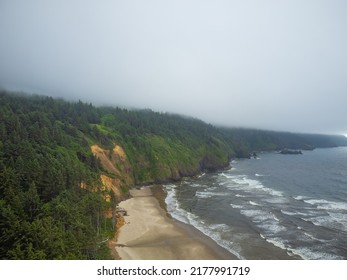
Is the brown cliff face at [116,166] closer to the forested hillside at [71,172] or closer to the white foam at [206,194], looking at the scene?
the forested hillside at [71,172]

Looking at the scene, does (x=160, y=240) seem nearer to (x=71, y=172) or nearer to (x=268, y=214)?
(x=71, y=172)

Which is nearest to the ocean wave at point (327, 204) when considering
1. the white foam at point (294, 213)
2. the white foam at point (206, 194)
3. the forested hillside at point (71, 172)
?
the white foam at point (294, 213)

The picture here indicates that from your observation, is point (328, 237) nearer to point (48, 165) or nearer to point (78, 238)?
point (78, 238)

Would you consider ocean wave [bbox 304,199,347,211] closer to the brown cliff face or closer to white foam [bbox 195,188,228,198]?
white foam [bbox 195,188,228,198]

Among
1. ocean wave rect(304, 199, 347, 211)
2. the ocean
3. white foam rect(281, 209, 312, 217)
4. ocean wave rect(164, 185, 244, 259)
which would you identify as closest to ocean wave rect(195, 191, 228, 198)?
the ocean

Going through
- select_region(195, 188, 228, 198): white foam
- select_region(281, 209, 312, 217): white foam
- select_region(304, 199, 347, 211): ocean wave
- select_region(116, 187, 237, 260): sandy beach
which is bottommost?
select_region(116, 187, 237, 260): sandy beach

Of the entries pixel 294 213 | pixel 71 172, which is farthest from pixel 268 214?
pixel 71 172
